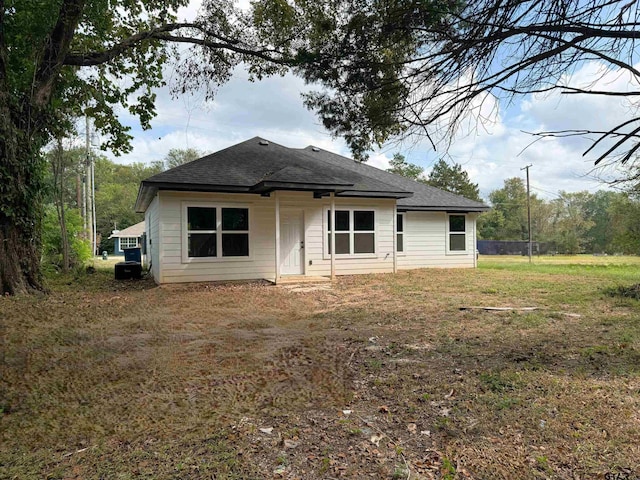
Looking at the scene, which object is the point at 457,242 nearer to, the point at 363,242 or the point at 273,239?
the point at 363,242

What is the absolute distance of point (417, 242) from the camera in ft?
51.0

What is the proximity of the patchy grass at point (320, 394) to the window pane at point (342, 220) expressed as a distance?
622 cm

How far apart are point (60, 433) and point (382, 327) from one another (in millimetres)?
4325

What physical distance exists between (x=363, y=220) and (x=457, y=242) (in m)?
5.30

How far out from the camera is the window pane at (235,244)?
37.2ft

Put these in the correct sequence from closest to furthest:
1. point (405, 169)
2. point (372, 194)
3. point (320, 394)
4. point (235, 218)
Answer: point (320, 394)
point (235, 218)
point (372, 194)
point (405, 169)

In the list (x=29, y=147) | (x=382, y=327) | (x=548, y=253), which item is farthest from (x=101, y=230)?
(x=548, y=253)

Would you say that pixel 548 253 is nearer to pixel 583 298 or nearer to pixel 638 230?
pixel 638 230

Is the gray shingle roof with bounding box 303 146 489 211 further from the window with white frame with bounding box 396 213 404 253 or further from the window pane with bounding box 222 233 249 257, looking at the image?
the window pane with bounding box 222 233 249 257

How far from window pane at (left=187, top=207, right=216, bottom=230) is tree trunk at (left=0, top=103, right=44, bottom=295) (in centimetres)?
347

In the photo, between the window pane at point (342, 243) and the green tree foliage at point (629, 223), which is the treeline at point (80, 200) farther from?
the green tree foliage at point (629, 223)

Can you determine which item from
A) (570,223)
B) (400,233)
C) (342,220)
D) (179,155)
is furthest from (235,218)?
(570,223)

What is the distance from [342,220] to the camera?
42.7ft

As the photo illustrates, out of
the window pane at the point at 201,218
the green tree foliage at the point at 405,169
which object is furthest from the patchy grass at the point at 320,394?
the green tree foliage at the point at 405,169
